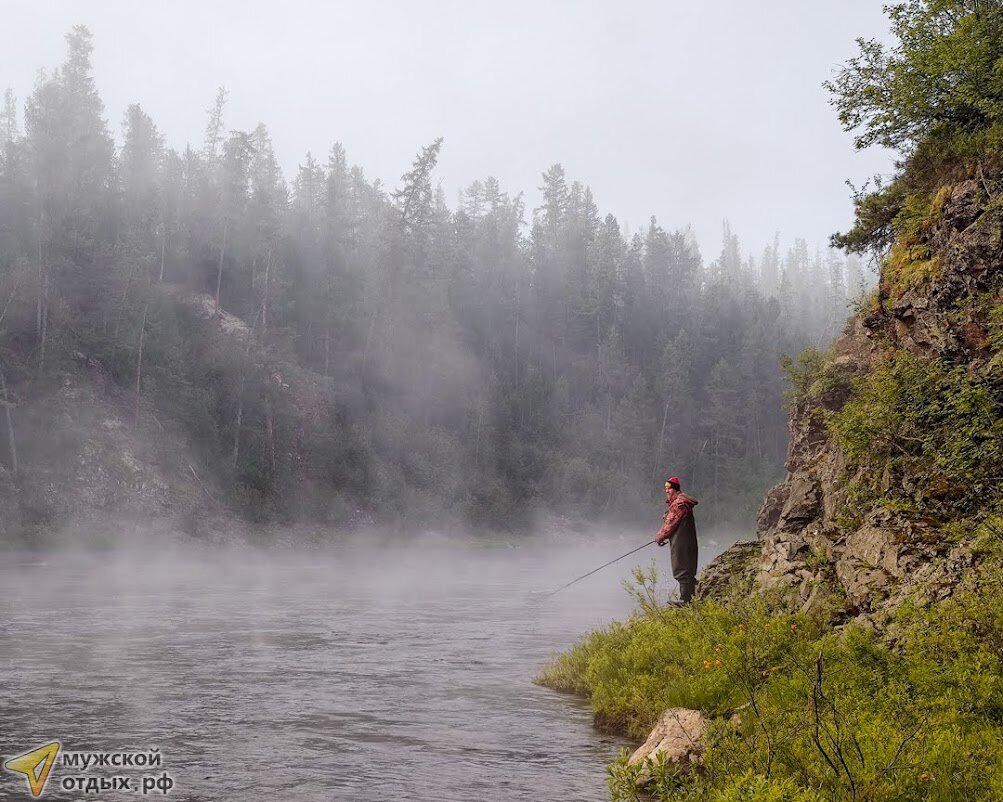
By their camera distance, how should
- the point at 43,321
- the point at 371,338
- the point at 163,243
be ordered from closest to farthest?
the point at 43,321
the point at 163,243
the point at 371,338

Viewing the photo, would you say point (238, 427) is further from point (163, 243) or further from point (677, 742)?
point (677, 742)

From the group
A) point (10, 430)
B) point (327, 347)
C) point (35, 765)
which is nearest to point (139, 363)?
point (10, 430)

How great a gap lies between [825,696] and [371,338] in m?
62.5

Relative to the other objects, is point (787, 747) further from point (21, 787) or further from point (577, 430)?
point (577, 430)

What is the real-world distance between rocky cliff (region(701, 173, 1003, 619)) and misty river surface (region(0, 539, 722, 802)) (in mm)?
3619

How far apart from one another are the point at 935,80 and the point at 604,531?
55.8m

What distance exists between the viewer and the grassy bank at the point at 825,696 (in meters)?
6.20

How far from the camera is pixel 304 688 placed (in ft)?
42.3

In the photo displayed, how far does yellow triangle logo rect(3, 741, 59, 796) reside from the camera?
26.5 ft

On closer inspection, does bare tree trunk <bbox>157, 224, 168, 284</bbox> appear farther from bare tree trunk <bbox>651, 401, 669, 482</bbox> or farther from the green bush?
the green bush

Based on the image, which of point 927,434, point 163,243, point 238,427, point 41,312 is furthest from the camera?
point 163,243

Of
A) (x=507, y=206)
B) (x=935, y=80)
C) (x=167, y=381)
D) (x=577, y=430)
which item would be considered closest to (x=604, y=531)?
(x=577, y=430)

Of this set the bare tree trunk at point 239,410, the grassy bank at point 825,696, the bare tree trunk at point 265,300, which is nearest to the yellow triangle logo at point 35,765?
the grassy bank at point 825,696

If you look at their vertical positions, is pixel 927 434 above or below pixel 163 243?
below
